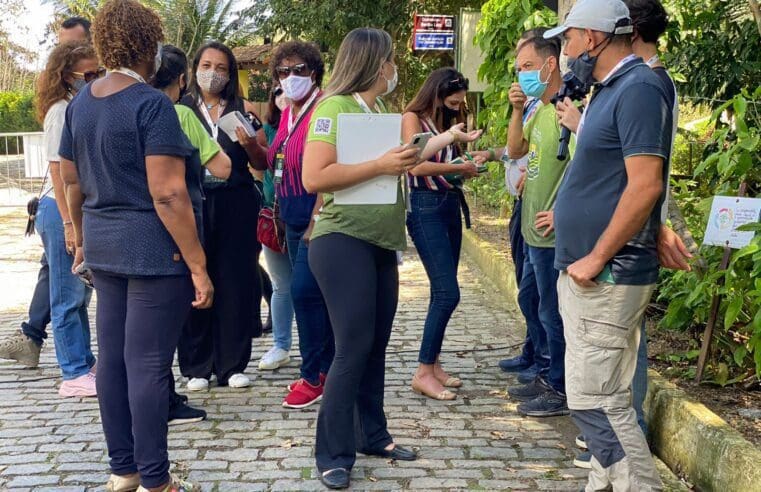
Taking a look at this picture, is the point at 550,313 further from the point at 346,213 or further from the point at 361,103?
the point at 361,103

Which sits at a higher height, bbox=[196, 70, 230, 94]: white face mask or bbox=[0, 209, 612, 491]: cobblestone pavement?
bbox=[196, 70, 230, 94]: white face mask

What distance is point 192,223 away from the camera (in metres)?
3.57

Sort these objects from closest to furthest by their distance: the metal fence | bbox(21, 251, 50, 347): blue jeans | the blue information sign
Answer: bbox(21, 251, 50, 347): blue jeans
the blue information sign
the metal fence

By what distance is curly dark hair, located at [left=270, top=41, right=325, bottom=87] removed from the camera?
5199mm

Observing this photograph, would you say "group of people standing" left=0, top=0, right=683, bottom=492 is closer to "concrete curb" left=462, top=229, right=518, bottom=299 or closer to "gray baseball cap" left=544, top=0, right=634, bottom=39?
"gray baseball cap" left=544, top=0, right=634, bottom=39

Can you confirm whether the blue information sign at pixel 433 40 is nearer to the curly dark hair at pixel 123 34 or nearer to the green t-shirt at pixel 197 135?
the green t-shirt at pixel 197 135

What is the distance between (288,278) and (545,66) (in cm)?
223

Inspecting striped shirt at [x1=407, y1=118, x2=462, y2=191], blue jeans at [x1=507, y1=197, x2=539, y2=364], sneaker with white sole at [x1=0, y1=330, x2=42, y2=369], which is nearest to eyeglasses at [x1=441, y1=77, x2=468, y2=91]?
striped shirt at [x1=407, y1=118, x2=462, y2=191]

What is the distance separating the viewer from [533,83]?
190 inches

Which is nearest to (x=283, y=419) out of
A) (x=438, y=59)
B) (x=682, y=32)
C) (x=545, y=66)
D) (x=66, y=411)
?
(x=66, y=411)

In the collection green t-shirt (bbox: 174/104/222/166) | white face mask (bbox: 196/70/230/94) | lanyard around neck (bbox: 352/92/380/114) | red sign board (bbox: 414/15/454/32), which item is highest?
red sign board (bbox: 414/15/454/32)

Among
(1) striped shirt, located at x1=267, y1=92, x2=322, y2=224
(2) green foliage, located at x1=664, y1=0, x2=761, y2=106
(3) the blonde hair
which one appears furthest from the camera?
(2) green foliage, located at x1=664, y1=0, x2=761, y2=106

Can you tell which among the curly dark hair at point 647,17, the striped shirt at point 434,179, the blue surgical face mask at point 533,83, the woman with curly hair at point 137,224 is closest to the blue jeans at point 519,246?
the striped shirt at point 434,179

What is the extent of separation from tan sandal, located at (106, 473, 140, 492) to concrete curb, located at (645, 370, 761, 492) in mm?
2471
